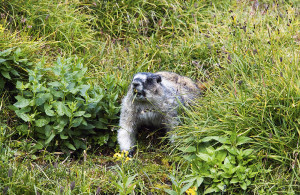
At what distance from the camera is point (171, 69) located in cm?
711

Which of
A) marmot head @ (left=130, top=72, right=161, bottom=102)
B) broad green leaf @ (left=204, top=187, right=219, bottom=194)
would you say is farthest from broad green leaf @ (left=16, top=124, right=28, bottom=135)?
broad green leaf @ (left=204, top=187, right=219, bottom=194)

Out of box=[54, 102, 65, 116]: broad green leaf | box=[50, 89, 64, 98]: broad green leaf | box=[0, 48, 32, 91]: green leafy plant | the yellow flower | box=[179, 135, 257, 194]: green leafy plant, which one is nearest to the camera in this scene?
the yellow flower

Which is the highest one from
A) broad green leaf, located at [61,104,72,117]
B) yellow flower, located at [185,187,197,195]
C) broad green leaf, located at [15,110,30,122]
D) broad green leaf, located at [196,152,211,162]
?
broad green leaf, located at [61,104,72,117]

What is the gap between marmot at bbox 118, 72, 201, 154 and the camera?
5.59 metres

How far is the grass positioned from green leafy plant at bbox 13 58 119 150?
0.64 ft

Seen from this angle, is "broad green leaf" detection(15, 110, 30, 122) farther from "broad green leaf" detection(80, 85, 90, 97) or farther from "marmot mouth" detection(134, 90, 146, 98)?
"marmot mouth" detection(134, 90, 146, 98)

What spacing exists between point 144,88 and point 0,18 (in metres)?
3.11

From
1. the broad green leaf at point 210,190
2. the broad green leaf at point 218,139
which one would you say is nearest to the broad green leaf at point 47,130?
the broad green leaf at point 218,139

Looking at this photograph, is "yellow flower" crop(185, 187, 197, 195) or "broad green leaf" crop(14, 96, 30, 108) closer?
"yellow flower" crop(185, 187, 197, 195)

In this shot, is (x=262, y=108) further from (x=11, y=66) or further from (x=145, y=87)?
(x=11, y=66)

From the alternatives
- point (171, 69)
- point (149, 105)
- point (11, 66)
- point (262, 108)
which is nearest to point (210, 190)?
point (262, 108)

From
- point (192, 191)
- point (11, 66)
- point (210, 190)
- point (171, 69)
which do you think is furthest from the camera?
A: point (171, 69)

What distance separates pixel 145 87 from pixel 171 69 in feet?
5.39

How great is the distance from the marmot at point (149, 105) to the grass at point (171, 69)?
9.0 inches
